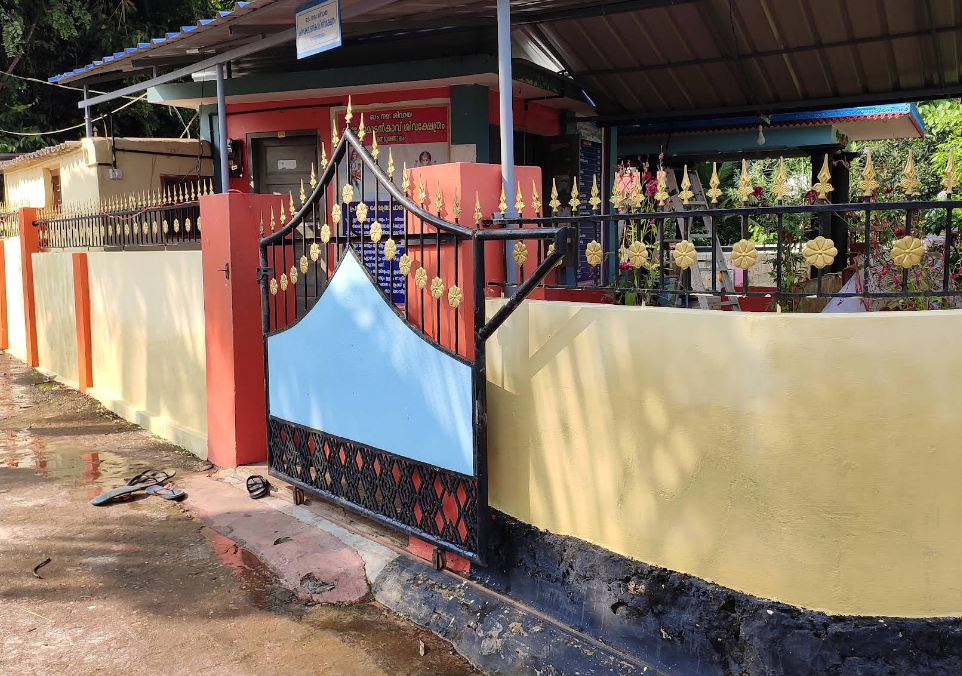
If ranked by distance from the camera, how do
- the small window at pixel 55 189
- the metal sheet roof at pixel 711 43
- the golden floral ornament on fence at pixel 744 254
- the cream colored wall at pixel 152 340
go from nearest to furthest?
the golden floral ornament on fence at pixel 744 254
the metal sheet roof at pixel 711 43
the cream colored wall at pixel 152 340
the small window at pixel 55 189

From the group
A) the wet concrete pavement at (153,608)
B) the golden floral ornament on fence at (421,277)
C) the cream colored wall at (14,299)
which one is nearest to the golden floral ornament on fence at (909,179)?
the golden floral ornament on fence at (421,277)

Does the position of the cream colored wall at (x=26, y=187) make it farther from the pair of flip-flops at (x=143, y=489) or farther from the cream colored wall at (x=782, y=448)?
the cream colored wall at (x=782, y=448)

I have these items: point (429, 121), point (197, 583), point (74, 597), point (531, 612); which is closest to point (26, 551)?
point (74, 597)

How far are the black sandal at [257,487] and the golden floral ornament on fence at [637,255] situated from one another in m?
3.36

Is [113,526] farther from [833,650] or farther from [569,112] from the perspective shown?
A: [569,112]

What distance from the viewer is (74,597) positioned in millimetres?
4020

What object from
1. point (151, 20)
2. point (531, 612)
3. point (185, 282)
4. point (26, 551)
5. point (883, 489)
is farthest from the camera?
point (151, 20)

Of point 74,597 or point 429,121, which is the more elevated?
point 429,121

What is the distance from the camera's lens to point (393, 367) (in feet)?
13.3

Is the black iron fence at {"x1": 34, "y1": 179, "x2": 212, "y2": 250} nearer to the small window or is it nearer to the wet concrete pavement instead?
the wet concrete pavement

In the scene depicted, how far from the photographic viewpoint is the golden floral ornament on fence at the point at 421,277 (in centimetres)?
395

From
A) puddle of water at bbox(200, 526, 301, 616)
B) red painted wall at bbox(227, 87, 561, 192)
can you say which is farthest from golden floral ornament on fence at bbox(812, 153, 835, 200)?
red painted wall at bbox(227, 87, 561, 192)

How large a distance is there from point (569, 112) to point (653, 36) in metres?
2.43

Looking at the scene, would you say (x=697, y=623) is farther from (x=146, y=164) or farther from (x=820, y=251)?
(x=146, y=164)
